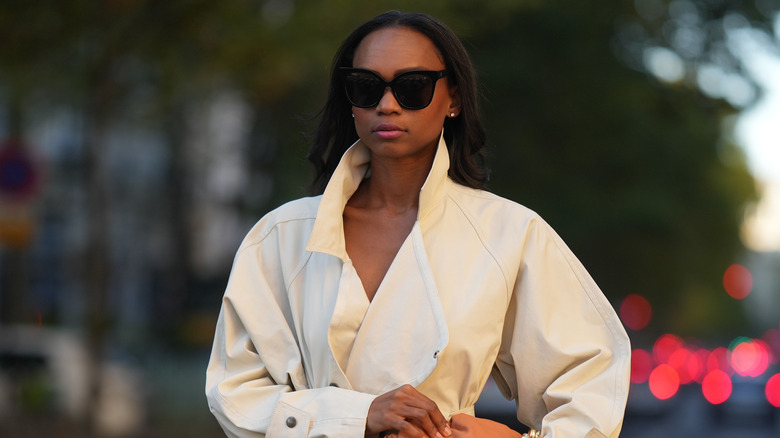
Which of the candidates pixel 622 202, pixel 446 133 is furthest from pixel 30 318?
pixel 446 133

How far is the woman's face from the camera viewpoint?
352 cm

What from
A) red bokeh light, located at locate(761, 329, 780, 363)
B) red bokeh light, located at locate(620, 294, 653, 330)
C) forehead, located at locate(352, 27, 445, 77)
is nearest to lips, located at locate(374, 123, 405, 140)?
forehead, located at locate(352, 27, 445, 77)

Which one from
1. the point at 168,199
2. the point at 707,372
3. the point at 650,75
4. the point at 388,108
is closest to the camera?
the point at 388,108

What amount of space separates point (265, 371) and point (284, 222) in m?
0.46

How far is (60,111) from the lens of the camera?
1756cm

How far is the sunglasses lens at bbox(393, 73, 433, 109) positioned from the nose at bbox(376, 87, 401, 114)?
0.05 feet

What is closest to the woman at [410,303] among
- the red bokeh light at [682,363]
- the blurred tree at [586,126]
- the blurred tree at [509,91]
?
the blurred tree at [509,91]

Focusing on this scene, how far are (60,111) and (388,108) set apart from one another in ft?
48.8

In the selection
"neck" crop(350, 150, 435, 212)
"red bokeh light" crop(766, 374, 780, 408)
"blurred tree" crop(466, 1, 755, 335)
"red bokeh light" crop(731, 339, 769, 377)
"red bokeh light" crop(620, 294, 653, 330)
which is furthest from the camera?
"red bokeh light" crop(620, 294, 653, 330)

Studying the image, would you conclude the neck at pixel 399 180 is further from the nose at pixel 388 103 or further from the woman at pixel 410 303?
the nose at pixel 388 103

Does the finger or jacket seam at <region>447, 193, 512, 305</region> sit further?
jacket seam at <region>447, 193, 512, 305</region>

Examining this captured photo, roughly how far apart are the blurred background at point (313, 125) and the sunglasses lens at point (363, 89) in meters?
0.57

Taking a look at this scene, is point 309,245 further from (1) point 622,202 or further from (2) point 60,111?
(1) point 622,202

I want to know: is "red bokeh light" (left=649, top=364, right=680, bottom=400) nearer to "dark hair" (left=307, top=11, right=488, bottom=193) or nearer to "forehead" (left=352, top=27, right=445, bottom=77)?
"dark hair" (left=307, top=11, right=488, bottom=193)
